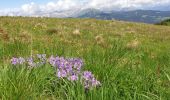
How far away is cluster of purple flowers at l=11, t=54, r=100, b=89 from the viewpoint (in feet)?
21.1

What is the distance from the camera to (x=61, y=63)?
7.12m

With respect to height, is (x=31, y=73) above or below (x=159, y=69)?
above

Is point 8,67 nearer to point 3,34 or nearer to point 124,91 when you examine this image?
point 124,91

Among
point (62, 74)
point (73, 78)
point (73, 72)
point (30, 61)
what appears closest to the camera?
Result: point (73, 78)

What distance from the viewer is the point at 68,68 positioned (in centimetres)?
696

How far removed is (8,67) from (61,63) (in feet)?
3.04

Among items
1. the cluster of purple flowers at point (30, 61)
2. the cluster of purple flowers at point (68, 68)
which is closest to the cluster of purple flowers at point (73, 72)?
the cluster of purple flowers at point (68, 68)

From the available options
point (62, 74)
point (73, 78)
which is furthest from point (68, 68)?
point (73, 78)

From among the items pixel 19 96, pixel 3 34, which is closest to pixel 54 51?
pixel 19 96

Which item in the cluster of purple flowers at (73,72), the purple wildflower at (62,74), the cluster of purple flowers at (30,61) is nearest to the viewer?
the cluster of purple flowers at (73,72)

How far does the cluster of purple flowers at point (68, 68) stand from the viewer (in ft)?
21.1

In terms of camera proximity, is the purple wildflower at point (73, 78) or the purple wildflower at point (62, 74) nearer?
the purple wildflower at point (73, 78)

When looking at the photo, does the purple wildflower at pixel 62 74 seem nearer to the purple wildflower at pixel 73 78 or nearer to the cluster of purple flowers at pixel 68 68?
the cluster of purple flowers at pixel 68 68

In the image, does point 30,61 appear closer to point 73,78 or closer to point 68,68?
point 68,68
